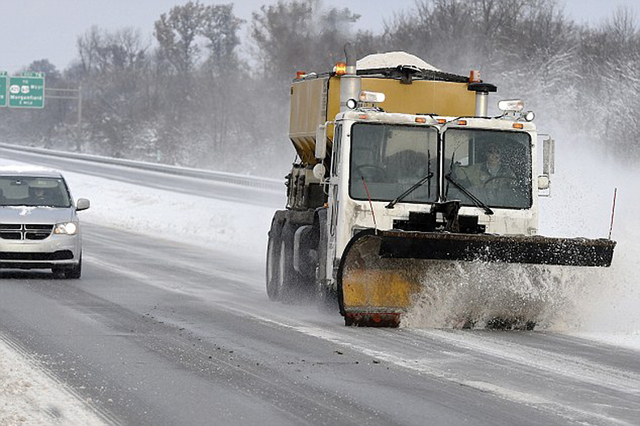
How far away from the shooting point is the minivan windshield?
19422 millimetres

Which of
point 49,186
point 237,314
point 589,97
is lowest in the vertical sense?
point 237,314

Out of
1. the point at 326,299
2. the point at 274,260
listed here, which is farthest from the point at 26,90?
the point at 326,299

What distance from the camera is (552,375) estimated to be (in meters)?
10.1

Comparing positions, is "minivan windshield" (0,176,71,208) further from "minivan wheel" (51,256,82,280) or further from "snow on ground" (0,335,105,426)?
"snow on ground" (0,335,105,426)

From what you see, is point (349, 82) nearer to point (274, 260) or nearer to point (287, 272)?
Answer: point (287, 272)

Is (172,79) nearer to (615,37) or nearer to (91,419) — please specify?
(615,37)

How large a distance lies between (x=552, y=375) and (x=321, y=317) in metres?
4.65

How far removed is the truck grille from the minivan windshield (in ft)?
2.63

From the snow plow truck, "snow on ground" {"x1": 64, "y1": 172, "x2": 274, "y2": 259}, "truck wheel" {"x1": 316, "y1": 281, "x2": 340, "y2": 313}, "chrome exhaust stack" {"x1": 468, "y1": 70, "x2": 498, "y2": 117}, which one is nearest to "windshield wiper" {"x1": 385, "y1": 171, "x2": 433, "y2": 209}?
the snow plow truck

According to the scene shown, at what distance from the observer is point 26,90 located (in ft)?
275

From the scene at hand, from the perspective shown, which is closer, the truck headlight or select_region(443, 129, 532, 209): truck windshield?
select_region(443, 129, 532, 209): truck windshield

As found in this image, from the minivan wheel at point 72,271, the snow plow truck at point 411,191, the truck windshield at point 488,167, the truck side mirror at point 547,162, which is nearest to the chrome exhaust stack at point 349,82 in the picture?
the snow plow truck at point 411,191

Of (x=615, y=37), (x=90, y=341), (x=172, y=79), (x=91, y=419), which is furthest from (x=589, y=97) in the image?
(x=172, y=79)

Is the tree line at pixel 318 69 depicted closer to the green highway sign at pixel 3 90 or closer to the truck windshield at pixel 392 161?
the green highway sign at pixel 3 90
